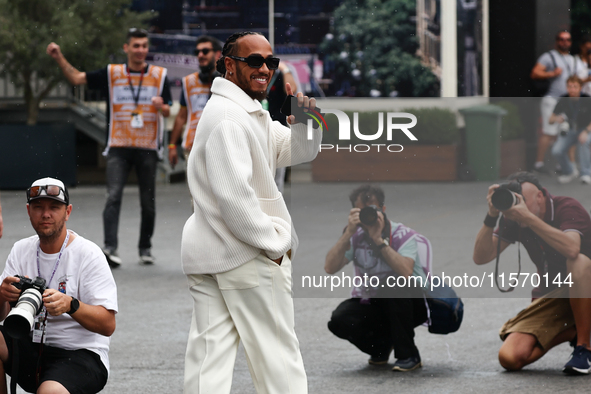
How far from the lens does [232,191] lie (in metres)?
3.32

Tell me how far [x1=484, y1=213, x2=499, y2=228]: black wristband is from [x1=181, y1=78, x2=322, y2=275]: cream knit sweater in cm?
165

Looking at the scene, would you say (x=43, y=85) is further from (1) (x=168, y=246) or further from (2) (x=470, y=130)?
(2) (x=470, y=130)

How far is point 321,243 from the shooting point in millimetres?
4980

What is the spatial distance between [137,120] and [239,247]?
4.88 meters

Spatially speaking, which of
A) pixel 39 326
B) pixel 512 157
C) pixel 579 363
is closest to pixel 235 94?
pixel 39 326

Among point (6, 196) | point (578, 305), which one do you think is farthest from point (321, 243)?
point (6, 196)

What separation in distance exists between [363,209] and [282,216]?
1412 mm

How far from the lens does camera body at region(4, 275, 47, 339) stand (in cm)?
338

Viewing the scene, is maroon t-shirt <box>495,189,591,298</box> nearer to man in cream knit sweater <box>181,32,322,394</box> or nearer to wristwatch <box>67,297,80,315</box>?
man in cream knit sweater <box>181,32,322,394</box>

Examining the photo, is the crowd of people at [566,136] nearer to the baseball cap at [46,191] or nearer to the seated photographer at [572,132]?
the seated photographer at [572,132]

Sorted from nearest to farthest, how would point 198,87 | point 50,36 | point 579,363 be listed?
1. point 579,363
2. point 198,87
3. point 50,36

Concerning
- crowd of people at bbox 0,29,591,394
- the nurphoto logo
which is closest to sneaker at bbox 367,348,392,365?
crowd of people at bbox 0,29,591,394

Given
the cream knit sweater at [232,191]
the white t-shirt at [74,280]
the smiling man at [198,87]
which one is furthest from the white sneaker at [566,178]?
the smiling man at [198,87]

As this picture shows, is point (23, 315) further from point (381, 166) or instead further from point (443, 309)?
point (443, 309)
